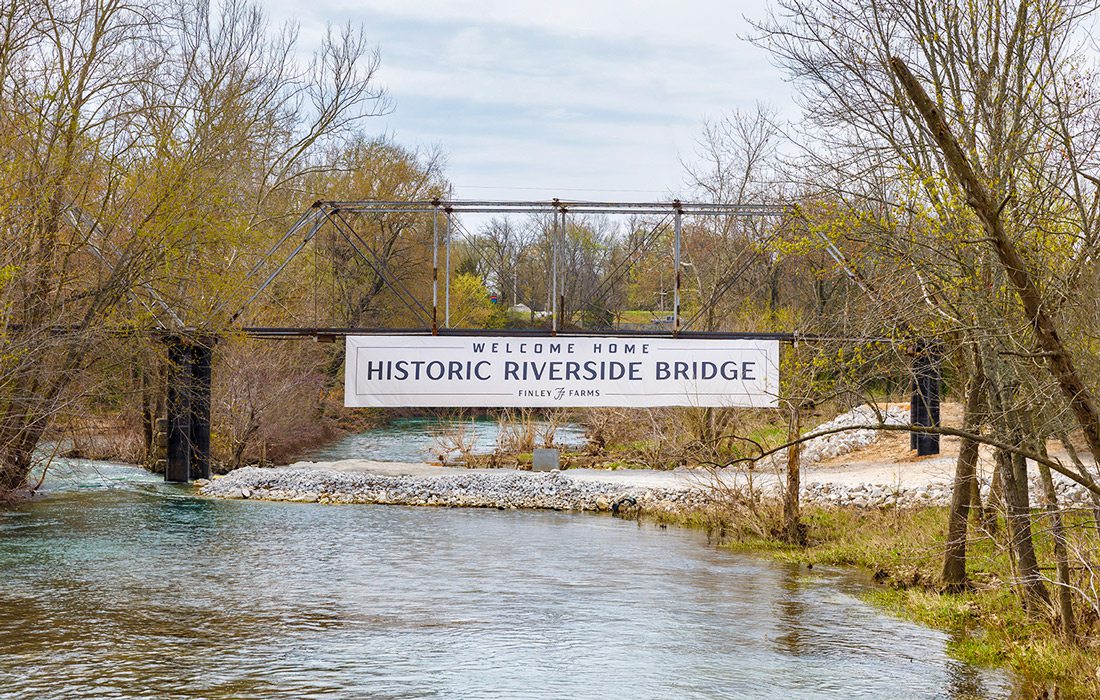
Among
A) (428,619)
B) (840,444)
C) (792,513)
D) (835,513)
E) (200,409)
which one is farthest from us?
(840,444)

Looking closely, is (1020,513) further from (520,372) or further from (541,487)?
(520,372)

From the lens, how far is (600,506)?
28.3m

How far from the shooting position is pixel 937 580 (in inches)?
647

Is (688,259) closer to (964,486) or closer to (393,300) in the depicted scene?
(393,300)

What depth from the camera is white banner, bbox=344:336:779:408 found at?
3000 cm

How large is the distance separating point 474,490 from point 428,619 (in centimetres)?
1460

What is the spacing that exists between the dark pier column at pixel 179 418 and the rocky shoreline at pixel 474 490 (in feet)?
4.31

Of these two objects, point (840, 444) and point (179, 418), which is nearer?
point (179, 418)

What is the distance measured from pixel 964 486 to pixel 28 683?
1125 centimetres

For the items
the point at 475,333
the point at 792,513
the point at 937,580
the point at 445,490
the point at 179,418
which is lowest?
the point at 937,580

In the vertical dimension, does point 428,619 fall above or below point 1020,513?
below

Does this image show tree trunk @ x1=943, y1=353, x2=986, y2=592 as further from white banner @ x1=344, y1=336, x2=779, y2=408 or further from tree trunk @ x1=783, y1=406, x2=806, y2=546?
white banner @ x1=344, y1=336, x2=779, y2=408

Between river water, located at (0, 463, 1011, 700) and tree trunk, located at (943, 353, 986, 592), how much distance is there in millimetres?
1243

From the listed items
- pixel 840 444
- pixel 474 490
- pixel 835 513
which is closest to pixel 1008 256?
pixel 835 513
